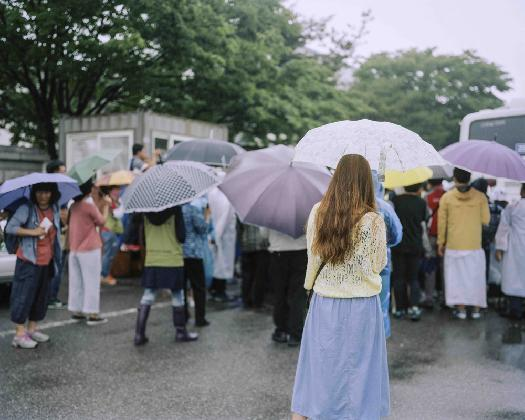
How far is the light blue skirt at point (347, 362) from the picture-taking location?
3305 mm

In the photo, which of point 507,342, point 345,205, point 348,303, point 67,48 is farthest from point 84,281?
point 67,48

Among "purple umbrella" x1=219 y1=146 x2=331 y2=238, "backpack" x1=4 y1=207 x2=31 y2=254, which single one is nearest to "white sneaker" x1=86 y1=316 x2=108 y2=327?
"backpack" x1=4 y1=207 x2=31 y2=254

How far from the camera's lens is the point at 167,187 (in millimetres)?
5641

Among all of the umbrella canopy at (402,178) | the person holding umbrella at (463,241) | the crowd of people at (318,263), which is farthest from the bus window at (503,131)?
the umbrella canopy at (402,178)

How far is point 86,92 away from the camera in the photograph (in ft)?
52.9

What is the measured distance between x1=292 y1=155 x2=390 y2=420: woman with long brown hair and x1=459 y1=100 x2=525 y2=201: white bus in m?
7.04

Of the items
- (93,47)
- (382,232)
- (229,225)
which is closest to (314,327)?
(382,232)

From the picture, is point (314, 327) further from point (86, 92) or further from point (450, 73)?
point (450, 73)

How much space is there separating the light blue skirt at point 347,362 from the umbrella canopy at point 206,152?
5474 millimetres

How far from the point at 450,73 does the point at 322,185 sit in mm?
25559

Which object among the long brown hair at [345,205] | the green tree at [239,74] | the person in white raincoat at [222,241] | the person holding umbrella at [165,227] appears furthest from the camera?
the green tree at [239,74]

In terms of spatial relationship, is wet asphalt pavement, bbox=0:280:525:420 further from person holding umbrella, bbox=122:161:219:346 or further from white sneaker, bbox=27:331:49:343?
person holding umbrella, bbox=122:161:219:346

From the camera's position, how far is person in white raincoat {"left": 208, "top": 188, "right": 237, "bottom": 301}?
8523 millimetres

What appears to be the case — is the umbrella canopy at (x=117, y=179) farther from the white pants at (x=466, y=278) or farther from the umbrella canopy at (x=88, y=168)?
the white pants at (x=466, y=278)
